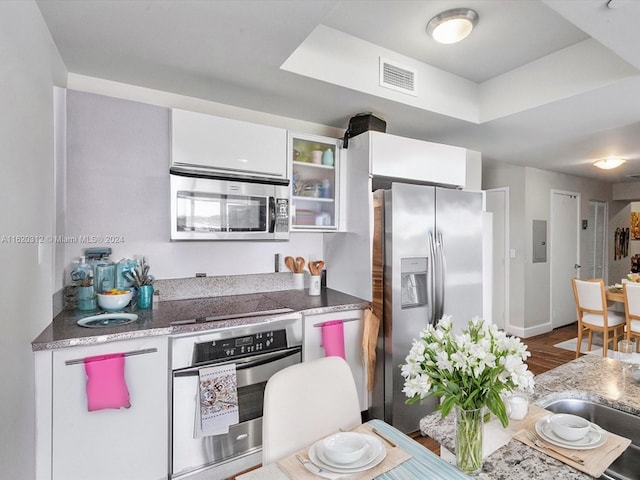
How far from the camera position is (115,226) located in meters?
2.11

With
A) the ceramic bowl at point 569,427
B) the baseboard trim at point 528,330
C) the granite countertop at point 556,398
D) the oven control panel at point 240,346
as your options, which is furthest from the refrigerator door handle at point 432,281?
the baseboard trim at point 528,330

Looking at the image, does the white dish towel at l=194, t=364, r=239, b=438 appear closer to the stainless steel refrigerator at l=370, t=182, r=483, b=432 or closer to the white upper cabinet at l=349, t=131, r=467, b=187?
the stainless steel refrigerator at l=370, t=182, r=483, b=432

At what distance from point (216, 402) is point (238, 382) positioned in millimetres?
161

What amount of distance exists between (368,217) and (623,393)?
1646 mm

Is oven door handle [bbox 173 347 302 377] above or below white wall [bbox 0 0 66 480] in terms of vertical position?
below

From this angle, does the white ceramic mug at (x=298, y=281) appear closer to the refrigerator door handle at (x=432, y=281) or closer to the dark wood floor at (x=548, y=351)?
the refrigerator door handle at (x=432, y=281)

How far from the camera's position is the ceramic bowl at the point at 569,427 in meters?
0.97

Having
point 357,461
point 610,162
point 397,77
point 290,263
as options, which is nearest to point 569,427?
point 357,461

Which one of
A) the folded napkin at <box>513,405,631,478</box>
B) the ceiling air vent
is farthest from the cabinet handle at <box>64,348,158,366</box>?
the ceiling air vent

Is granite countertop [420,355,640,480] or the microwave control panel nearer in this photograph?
granite countertop [420,355,640,480]

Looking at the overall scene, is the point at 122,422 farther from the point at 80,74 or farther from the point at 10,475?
the point at 80,74

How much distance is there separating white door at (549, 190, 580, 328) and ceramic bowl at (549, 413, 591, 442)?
4.93 m

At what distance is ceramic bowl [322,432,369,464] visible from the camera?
909mm

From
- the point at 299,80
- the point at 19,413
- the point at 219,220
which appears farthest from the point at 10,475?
the point at 299,80
